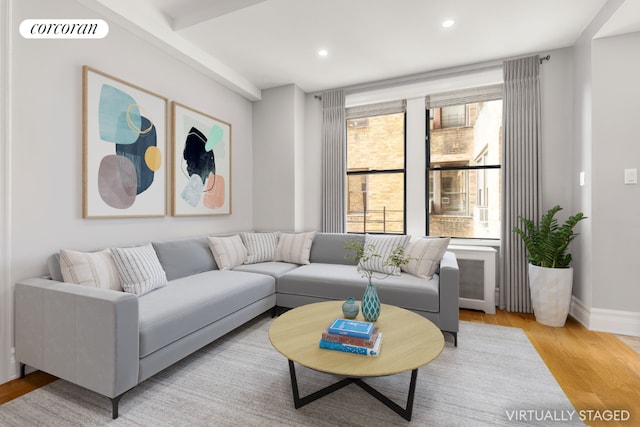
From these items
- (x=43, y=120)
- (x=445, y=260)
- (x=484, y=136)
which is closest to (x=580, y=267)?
(x=445, y=260)

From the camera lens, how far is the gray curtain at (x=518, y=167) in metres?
3.10

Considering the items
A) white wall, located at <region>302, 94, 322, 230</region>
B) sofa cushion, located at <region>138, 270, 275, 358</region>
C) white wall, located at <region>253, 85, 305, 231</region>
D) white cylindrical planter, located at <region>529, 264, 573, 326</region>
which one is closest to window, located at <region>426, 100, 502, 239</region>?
white cylindrical planter, located at <region>529, 264, 573, 326</region>

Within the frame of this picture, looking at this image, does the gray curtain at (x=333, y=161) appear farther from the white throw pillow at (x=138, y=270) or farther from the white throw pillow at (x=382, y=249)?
the white throw pillow at (x=138, y=270)

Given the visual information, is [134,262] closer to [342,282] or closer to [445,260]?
[342,282]

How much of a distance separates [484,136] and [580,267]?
5.53 feet

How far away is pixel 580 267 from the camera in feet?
9.30

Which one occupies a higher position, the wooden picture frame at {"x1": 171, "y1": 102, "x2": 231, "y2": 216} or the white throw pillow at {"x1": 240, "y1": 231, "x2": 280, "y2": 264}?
the wooden picture frame at {"x1": 171, "y1": 102, "x2": 231, "y2": 216}

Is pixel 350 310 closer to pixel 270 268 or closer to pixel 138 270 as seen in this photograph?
pixel 270 268

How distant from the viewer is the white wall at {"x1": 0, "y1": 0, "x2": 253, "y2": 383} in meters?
1.87

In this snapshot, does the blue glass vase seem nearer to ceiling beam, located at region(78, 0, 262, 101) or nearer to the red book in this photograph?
the red book

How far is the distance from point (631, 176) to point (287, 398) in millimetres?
3253

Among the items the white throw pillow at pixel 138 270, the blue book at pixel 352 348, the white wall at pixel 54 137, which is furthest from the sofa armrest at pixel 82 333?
the blue book at pixel 352 348

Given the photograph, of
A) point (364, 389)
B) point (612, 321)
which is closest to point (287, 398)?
point (364, 389)

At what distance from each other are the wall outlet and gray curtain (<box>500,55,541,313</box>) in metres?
0.65
